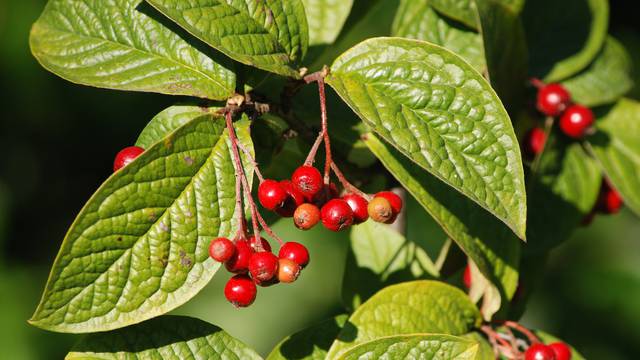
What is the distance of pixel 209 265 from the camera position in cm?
170

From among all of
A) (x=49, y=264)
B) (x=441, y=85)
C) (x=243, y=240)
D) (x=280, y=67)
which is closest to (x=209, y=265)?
(x=243, y=240)

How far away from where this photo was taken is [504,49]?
2217mm

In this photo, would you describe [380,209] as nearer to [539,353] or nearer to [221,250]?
[221,250]

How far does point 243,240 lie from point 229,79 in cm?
37

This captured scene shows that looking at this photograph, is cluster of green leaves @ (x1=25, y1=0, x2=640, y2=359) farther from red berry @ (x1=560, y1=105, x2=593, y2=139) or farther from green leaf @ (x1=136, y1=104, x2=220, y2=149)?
red berry @ (x1=560, y1=105, x2=593, y2=139)

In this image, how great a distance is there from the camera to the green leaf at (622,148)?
2523 mm

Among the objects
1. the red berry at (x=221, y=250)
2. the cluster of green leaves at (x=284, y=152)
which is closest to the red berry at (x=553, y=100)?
the cluster of green leaves at (x=284, y=152)

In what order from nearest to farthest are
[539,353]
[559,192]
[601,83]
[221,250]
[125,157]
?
[221,250], [125,157], [539,353], [559,192], [601,83]

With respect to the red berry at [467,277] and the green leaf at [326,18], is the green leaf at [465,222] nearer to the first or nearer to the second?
the red berry at [467,277]

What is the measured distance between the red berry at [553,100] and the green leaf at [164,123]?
102 centimetres

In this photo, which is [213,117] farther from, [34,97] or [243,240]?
[34,97]

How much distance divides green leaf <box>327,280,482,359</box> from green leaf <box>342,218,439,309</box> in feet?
0.49

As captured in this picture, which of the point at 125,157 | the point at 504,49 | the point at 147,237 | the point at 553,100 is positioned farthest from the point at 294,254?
the point at 553,100

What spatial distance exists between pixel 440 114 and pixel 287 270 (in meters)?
0.45
